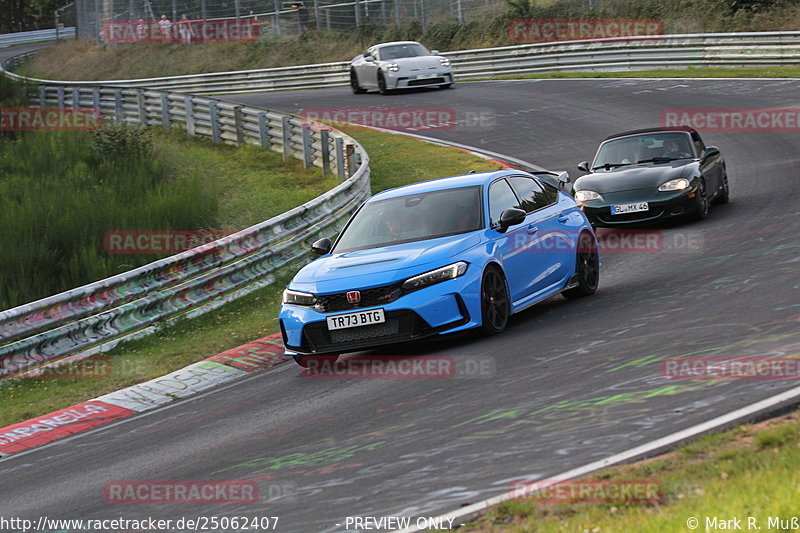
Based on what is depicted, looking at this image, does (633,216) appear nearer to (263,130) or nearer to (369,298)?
(369,298)

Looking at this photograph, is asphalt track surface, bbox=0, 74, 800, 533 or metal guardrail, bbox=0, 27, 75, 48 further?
metal guardrail, bbox=0, 27, 75, 48

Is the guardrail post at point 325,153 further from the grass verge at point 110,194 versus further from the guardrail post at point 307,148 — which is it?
the guardrail post at point 307,148

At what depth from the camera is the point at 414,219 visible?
34.7 ft

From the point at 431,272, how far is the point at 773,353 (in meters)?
3.04

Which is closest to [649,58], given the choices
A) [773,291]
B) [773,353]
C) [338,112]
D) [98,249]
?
[338,112]

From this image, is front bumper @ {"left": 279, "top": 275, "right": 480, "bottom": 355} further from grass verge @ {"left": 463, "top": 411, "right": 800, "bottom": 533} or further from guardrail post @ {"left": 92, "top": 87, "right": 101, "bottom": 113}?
guardrail post @ {"left": 92, "top": 87, "right": 101, "bottom": 113}

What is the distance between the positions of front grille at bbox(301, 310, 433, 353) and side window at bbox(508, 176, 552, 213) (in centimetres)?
237

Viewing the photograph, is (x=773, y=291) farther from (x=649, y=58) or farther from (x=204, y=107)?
(x=649, y=58)

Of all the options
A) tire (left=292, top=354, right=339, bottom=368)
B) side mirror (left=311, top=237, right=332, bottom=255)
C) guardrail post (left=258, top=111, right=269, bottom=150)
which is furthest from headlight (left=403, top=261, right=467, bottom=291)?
guardrail post (left=258, top=111, right=269, bottom=150)

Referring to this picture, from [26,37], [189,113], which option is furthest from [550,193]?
[26,37]

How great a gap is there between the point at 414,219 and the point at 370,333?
1602 millimetres

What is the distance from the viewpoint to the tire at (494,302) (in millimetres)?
9711

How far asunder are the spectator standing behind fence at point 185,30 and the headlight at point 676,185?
39.2m

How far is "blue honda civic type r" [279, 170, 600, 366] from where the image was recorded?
9391 mm
